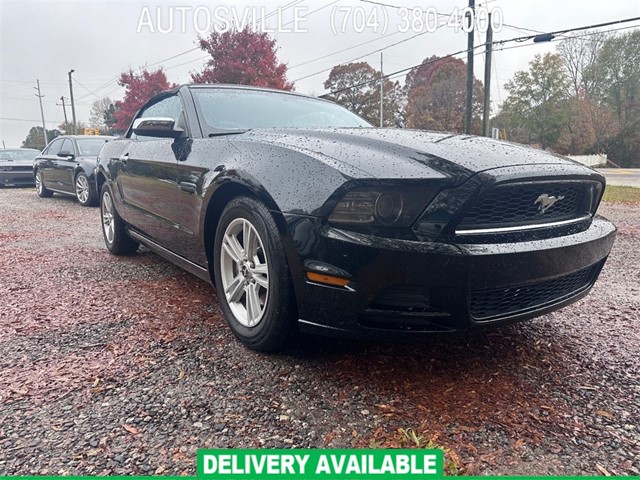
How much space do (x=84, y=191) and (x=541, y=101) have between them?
128 feet

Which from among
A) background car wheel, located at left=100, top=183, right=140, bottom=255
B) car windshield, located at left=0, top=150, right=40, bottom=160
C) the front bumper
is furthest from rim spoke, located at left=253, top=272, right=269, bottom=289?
Answer: car windshield, located at left=0, top=150, right=40, bottom=160

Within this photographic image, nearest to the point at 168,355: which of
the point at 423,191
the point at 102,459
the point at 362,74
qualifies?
the point at 102,459

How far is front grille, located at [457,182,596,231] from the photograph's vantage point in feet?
6.35

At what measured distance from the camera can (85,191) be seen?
363 inches

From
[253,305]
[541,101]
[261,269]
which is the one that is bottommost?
[253,305]

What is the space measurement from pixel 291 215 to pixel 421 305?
67 cm

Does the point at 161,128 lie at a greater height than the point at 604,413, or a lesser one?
greater

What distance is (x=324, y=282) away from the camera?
1.96 metres

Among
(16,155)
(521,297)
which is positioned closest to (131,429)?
(521,297)

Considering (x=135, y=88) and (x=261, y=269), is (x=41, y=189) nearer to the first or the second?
(x=261, y=269)

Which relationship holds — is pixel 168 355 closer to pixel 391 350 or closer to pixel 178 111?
pixel 391 350

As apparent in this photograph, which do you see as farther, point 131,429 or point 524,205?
point 524,205

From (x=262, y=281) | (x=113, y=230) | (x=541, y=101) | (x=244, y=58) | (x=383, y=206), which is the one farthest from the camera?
(x=541, y=101)

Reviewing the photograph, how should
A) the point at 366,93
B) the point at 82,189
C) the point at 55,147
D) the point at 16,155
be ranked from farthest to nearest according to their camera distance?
the point at 366,93
the point at 16,155
the point at 55,147
the point at 82,189
